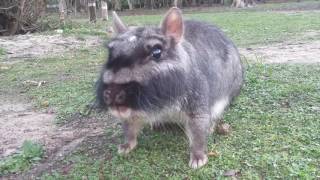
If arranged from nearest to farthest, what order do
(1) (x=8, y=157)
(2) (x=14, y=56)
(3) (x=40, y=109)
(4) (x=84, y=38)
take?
(1) (x=8, y=157), (3) (x=40, y=109), (2) (x=14, y=56), (4) (x=84, y=38)

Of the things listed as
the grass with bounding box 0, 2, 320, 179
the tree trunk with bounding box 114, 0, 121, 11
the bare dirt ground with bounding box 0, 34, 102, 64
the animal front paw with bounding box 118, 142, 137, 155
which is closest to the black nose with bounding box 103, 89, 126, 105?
the grass with bounding box 0, 2, 320, 179

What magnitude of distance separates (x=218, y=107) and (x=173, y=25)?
41.5 inches

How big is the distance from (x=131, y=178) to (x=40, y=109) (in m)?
2.13

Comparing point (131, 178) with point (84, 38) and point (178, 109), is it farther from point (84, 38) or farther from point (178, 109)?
point (84, 38)

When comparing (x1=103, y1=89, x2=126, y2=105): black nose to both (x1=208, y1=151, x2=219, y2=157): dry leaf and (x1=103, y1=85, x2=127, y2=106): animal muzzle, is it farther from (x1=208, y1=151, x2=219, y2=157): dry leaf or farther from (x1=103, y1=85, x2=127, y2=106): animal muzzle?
(x1=208, y1=151, x2=219, y2=157): dry leaf

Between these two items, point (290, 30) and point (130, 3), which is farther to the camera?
point (130, 3)

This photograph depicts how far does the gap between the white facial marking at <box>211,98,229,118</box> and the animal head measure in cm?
78

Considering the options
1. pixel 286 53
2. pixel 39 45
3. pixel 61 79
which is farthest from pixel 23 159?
pixel 39 45

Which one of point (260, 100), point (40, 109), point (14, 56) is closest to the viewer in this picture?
point (260, 100)

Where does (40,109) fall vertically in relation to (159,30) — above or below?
below

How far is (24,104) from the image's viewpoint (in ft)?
18.0

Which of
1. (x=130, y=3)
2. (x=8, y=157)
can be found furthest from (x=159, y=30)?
(x=130, y=3)

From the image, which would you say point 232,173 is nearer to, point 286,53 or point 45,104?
point 45,104

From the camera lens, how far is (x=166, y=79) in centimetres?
294
